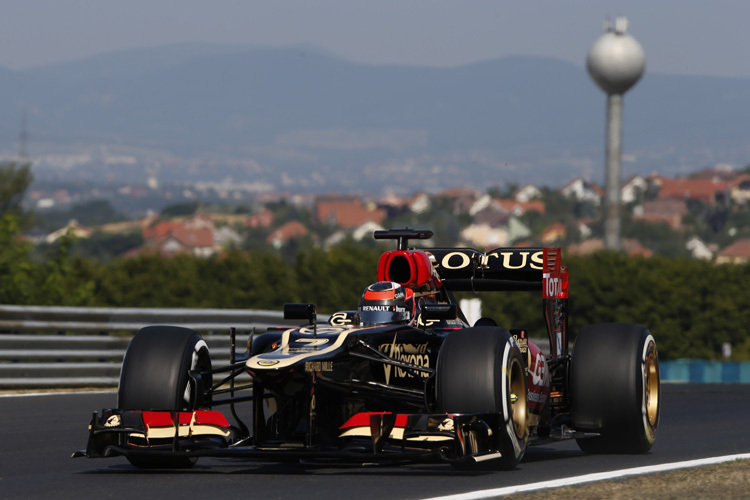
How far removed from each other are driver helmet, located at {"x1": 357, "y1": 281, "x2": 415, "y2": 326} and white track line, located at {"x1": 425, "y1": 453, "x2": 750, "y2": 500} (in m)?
1.79

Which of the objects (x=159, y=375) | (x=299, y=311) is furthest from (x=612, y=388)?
(x=159, y=375)

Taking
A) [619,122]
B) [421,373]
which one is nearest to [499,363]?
[421,373]

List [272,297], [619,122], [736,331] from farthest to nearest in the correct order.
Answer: [619,122], [272,297], [736,331]

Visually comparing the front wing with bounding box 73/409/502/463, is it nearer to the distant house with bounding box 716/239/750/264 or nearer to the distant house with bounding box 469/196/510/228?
the distant house with bounding box 469/196/510/228

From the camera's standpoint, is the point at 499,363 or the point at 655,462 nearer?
the point at 499,363

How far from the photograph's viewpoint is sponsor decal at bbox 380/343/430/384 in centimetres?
923

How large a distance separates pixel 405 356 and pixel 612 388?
1621 mm

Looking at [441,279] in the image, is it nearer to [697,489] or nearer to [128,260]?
[697,489]

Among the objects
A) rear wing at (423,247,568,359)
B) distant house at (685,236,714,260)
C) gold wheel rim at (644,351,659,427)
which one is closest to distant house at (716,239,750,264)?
distant house at (685,236,714,260)

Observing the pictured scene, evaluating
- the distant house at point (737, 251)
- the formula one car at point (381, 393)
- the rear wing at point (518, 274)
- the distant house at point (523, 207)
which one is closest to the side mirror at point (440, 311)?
the formula one car at point (381, 393)

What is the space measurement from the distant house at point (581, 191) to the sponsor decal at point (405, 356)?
4890 inches

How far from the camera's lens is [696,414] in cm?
1452

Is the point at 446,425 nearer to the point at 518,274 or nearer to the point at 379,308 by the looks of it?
the point at 379,308

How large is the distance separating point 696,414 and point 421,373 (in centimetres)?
614
